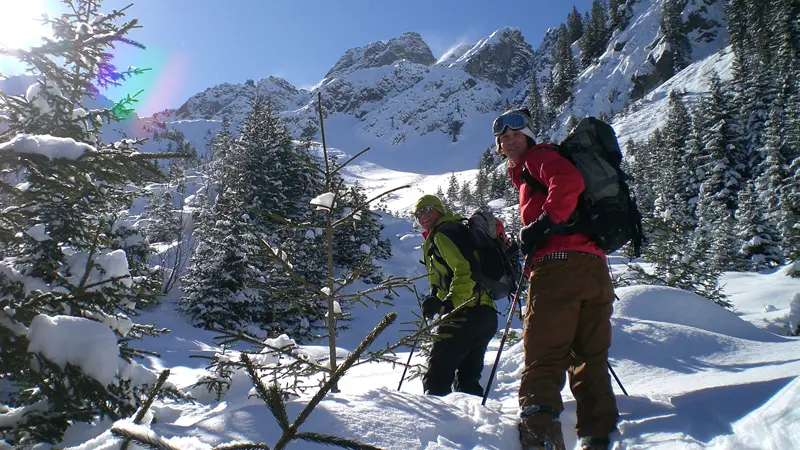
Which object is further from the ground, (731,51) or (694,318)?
(731,51)

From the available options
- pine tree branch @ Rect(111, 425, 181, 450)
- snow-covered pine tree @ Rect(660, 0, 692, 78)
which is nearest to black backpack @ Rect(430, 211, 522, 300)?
pine tree branch @ Rect(111, 425, 181, 450)

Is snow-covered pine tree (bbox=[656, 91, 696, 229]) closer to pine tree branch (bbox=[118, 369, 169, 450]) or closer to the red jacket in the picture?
the red jacket

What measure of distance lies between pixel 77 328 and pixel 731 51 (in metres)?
84.2

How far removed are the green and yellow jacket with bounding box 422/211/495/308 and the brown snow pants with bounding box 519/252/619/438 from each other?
1176 millimetres

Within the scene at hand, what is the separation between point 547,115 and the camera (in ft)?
294

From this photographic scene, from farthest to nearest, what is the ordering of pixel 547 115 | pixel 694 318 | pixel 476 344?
1. pixel 547 115
2. pixel 694 318
3. pixel 476 344

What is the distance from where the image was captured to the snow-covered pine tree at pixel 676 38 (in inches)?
2975

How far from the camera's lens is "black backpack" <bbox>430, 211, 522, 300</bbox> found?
392 cm

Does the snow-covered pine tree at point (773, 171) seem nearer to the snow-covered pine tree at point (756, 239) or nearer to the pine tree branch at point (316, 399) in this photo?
the snow-covered pine tree at point (756, 239)

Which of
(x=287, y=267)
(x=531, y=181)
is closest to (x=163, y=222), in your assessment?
(x=287, y=267)

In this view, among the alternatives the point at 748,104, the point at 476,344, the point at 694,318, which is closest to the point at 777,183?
the point at 748,104

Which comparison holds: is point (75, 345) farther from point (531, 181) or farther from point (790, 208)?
point (790, 208)

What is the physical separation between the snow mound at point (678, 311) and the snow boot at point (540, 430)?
195 inches

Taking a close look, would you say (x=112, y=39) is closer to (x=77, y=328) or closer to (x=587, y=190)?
(x=77, y=328)
